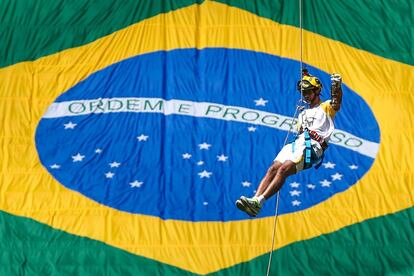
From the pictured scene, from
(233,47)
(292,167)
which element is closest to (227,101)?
(233,47)

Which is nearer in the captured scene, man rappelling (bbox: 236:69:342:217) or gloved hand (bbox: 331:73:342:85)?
gloved hand (bbox: 331:73:342:85)

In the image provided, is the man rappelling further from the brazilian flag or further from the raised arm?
the brazilian flag

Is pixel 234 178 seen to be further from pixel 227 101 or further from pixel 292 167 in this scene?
pixel 292 167

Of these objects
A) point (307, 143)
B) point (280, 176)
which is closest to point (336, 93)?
point (307, 143)

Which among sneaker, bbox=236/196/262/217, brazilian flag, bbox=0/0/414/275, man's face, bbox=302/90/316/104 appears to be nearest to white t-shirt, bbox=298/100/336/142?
man's face, bbox=302/90/316/104

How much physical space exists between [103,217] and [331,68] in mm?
2502

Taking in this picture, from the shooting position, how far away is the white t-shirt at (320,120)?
297 inches

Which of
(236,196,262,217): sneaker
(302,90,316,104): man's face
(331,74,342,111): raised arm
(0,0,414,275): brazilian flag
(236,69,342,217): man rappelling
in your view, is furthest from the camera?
(0,0,414,275): brazilian flag

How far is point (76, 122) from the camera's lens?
32.3 feet

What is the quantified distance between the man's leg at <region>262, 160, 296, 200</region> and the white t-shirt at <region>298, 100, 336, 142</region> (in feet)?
0.94

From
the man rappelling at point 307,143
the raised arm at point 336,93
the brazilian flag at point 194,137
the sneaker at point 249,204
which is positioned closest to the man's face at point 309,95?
the man rappelling at point 307,143

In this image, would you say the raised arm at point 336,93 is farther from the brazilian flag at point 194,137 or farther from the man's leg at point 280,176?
the brazilian flag at point 194,137

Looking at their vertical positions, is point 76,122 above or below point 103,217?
above

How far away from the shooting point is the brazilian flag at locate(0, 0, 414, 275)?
30.6 ft
